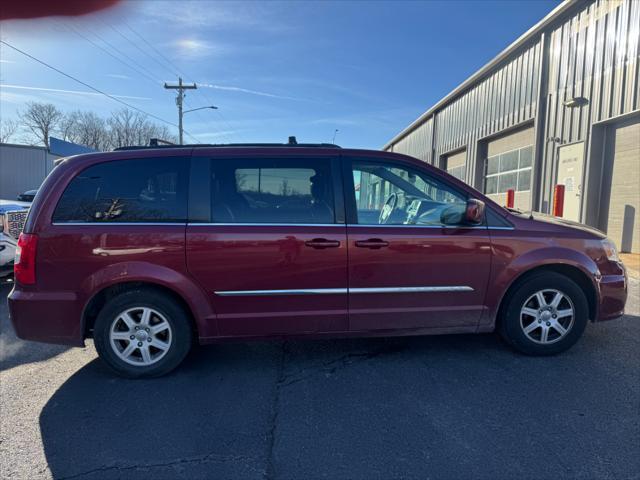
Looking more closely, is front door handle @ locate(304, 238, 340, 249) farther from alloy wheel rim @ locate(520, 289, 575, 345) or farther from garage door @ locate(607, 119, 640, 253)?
garage door @ locate(607, 119, 640, 253)

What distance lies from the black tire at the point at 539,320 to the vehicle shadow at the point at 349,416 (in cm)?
12

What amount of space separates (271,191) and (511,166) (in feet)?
41.7

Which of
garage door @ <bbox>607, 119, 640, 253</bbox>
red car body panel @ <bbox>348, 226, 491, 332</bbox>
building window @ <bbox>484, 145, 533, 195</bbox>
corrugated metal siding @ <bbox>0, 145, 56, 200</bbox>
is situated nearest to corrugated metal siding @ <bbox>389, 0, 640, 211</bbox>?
garage door @ <bbox>607, 119, 640, 253</bbox>

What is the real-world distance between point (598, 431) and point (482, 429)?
72 centimetres

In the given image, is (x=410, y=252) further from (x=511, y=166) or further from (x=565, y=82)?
(x=511, y=166)

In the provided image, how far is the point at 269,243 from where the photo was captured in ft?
10.8

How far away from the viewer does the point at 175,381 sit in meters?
3.35

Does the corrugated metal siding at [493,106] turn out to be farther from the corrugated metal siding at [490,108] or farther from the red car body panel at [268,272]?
the red car body panel at [268,272]

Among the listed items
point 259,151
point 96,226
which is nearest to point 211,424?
point 96,226

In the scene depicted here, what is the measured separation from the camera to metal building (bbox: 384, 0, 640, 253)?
898 centimetres

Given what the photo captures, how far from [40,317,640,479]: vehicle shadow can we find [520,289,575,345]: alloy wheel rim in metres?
0.22

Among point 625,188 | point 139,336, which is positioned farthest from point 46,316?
point 625,188

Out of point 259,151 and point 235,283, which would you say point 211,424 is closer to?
point 235,283

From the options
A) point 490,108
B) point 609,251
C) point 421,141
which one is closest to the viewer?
point 609,251
